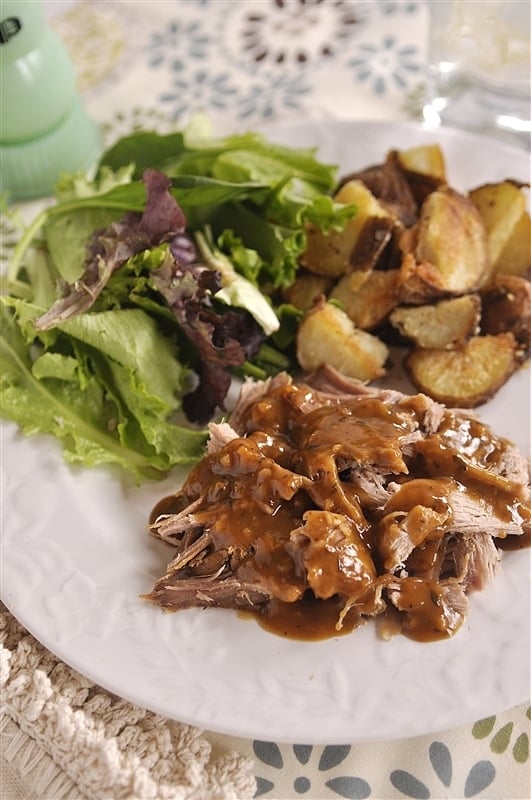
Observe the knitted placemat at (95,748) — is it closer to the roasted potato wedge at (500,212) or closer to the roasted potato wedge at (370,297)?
the roasted potato wedge at (370,297)

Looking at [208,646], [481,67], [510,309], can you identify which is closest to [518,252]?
[510,309]

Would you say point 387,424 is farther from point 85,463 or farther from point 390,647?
point 85,463

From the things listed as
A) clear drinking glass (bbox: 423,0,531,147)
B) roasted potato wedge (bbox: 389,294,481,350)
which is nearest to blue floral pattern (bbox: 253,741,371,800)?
roasted potato wedge (bbox: 389,294,481,350)

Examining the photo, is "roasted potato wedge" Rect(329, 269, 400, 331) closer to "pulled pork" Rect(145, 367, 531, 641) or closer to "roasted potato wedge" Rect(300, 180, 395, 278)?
"roasted potato wedge" Rect(300, 180, 395, 278)

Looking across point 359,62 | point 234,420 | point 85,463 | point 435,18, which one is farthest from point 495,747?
point 359,62

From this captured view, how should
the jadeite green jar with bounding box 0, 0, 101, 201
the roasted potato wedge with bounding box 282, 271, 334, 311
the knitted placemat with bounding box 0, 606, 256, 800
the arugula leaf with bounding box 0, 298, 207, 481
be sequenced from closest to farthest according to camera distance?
the knitted placemat with bounding box 0, 606, 256, 800
the arugula leaf with bounding box 0, 298, 207, 481
the roasted potato wedge with bounding box 282, 271, 334, 311
the jadeite green jar with bounding box 0, 0, 101, 201

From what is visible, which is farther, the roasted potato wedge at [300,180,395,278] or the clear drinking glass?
the clear drinking glass

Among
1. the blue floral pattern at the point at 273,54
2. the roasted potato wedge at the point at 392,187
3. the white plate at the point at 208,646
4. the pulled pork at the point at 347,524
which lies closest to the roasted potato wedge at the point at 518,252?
the roasted potato wedge at the point at 392,187
